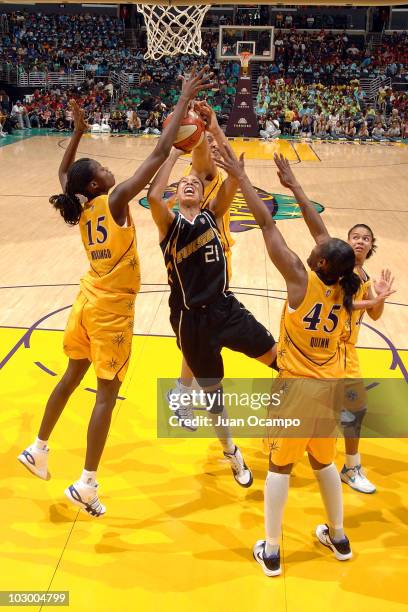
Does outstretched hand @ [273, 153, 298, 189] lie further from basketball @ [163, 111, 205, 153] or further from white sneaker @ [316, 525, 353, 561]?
white sneaker @ [316, 525, 353, 561]

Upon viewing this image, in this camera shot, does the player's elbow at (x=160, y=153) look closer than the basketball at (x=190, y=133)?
Yes

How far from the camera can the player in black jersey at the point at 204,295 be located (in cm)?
341

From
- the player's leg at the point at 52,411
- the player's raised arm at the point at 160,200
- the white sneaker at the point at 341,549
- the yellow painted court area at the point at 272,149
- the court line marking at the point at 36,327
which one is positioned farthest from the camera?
the yellow painted court area at the point at 272,149

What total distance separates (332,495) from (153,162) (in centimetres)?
181

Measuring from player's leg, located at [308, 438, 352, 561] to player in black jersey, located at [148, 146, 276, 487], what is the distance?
0.69m

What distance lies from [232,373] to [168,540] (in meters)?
1.96

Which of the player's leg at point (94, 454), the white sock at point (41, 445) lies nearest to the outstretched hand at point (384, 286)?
the player's leg at point (94, 454)

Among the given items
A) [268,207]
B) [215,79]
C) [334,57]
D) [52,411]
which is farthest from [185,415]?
[334,57]

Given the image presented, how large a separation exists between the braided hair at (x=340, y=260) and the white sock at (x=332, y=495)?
852 mm

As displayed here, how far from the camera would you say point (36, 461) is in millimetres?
3404

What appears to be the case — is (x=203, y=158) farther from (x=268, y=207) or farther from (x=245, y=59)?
(x=245, y=59)

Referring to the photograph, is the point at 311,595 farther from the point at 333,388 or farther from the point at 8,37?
the point at 8,37

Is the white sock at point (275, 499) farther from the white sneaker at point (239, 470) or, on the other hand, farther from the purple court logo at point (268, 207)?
the purple court logo at point (268, 207)

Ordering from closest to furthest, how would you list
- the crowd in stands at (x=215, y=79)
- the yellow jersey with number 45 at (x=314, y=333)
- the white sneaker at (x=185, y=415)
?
1. the yellow jersey with number 45 at (x=314, y=333)
2. the white sneaker at (x=185, y=415)
3. the crowd in stands at (x=215, y=79)
